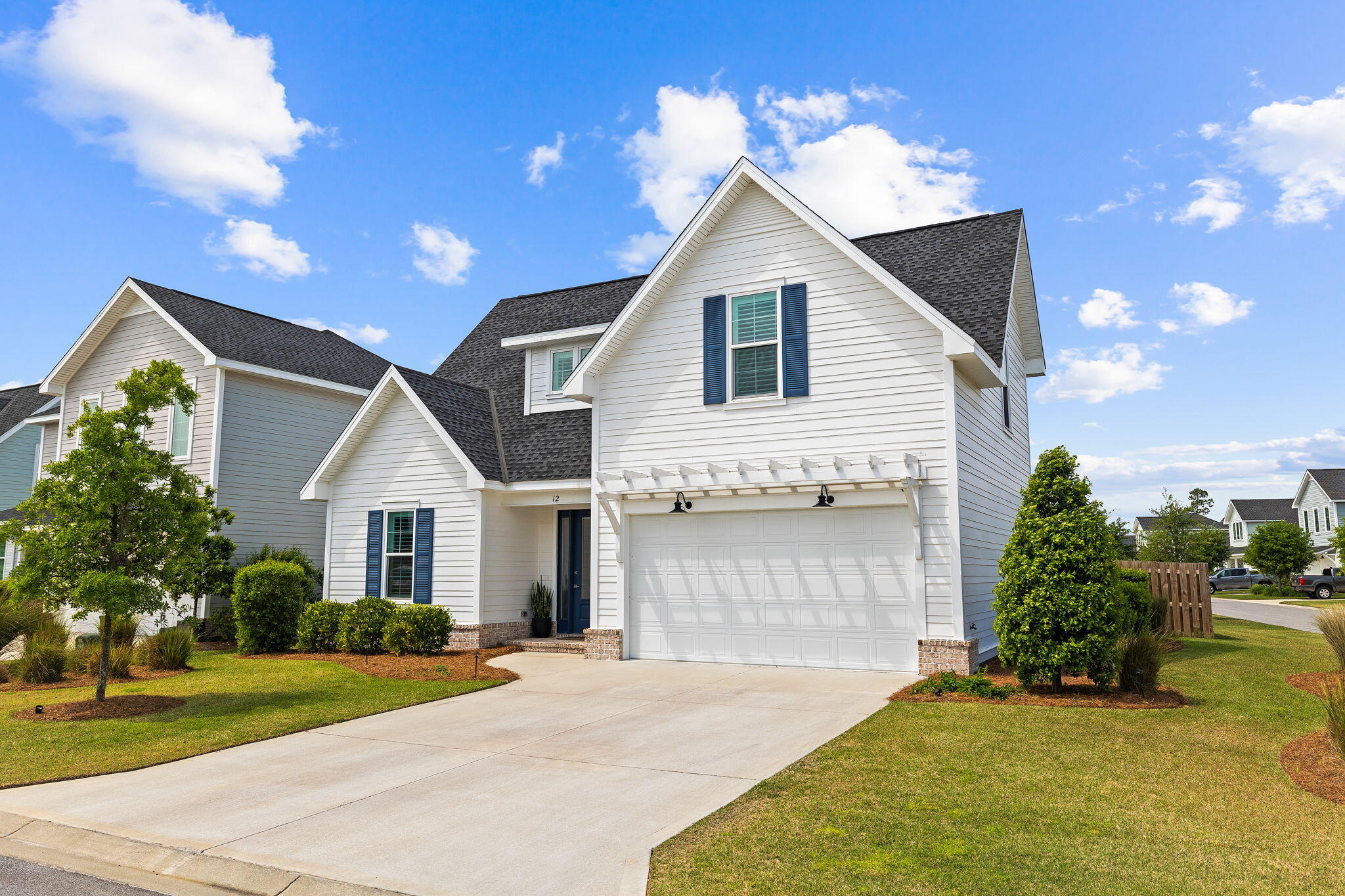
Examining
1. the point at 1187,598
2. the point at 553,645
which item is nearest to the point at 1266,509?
the point at 1187,598

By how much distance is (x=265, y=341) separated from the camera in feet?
77.5

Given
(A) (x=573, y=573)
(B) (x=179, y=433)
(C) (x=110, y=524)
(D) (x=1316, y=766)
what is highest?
(B) (x=179, y=433)

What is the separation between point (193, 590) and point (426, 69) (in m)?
11.6

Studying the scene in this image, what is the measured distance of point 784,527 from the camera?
14391mm

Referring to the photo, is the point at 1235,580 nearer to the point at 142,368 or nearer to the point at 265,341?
the point at 265,341

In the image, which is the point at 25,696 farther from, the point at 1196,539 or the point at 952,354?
the point at 1196,539

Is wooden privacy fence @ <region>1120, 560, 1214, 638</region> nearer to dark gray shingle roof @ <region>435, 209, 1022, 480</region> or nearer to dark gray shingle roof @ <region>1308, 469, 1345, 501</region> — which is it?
dark gray shingle roof @ <region>435, 209, 1022, 480</region>

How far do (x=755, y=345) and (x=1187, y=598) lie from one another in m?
12.2

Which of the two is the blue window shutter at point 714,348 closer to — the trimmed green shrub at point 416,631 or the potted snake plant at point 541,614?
the potted snake plant at point 541,614

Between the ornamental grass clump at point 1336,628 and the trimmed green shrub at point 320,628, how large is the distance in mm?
16342

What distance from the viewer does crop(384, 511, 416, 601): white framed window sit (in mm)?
18203

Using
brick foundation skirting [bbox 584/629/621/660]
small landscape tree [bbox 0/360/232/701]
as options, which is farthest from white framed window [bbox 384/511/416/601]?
small landscape tree [bbox 0/360/232/701]

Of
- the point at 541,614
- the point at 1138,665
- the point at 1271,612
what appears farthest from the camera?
the point at 1271,612

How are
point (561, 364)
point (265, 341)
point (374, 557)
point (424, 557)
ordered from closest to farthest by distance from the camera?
point (424, 557) → point (374, 557) → point (561, 364) → point (265, 341)
